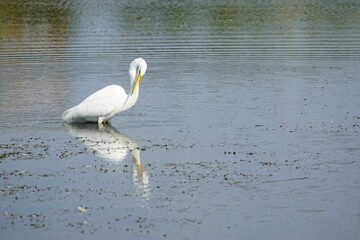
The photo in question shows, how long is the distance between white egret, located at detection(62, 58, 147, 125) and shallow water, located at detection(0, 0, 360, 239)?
0.25 meters

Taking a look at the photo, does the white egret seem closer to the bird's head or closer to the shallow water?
the bird's head

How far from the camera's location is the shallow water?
37.8ft

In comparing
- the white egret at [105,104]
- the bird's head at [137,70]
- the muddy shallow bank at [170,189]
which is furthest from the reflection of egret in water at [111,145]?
the bird's head at [137,70]

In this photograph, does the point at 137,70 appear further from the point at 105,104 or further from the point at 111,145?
the point at 111,145

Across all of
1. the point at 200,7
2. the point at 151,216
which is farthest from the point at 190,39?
the point at 151,216

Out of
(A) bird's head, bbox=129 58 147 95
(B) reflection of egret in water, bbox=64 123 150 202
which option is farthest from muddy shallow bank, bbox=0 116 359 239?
(A) bird's head, bbox=129 58 147 95

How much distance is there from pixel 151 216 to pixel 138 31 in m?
25.2

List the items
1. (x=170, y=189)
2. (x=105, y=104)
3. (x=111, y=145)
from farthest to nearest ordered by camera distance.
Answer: (x=105, y=104)
(x=111, y=145)
(x=170, y=189)

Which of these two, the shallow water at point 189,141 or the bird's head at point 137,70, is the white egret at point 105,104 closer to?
the bird's head at point 137,70

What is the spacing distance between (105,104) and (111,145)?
1.84 metres

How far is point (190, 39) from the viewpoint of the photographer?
33.2 m

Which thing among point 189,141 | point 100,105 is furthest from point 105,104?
point 189,141

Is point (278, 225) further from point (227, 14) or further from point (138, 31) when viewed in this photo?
point (227, 14)

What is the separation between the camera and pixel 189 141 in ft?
52.3
